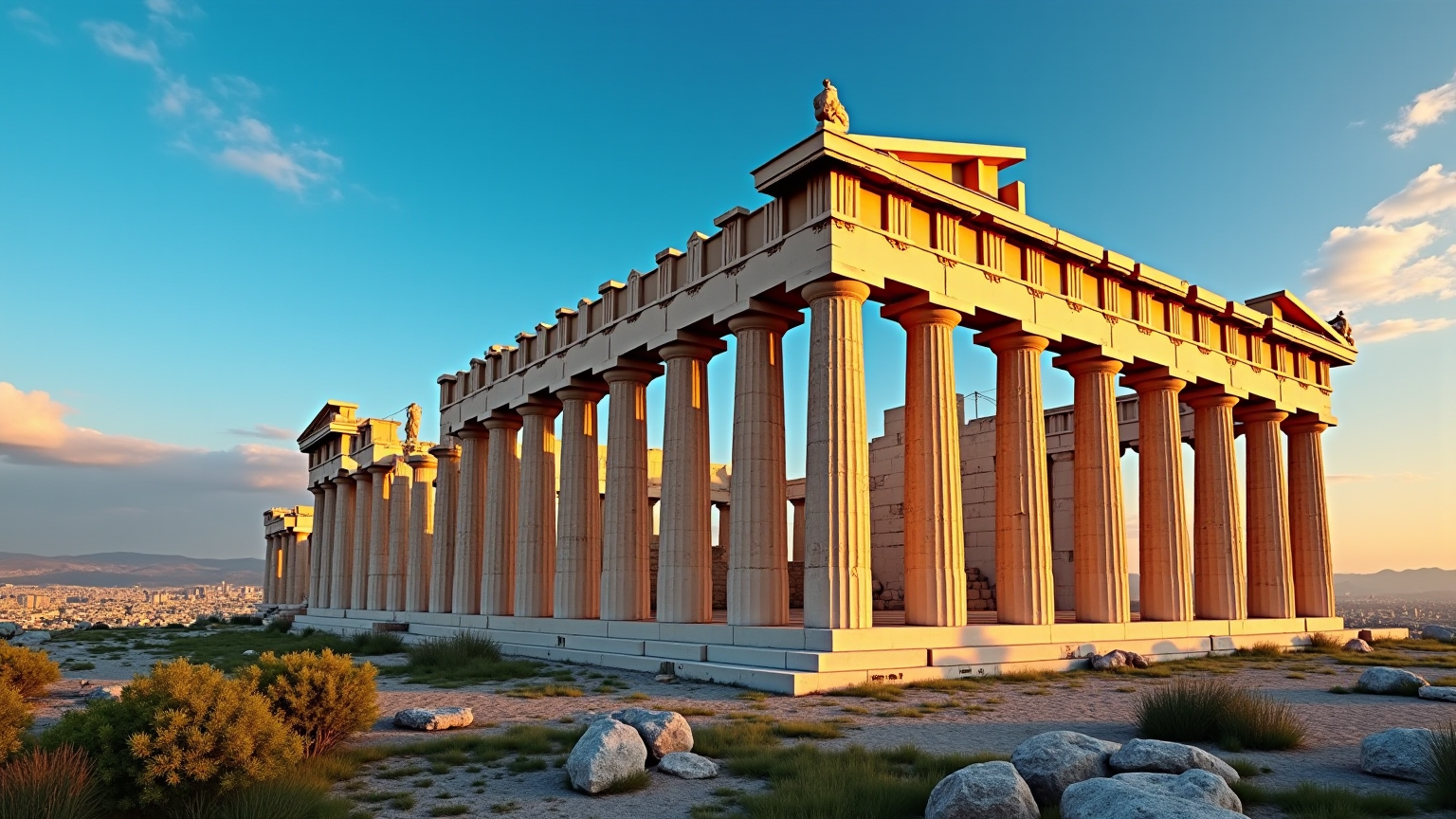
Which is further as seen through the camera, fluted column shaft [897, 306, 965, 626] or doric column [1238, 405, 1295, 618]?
doric column [1238, 405, 1295, 618]

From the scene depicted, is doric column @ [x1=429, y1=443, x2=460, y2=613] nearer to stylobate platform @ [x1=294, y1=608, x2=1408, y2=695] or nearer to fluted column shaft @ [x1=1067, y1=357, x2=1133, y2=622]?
stylobate platform @ [x1=294, y1=608, x2=1408, y2=695]

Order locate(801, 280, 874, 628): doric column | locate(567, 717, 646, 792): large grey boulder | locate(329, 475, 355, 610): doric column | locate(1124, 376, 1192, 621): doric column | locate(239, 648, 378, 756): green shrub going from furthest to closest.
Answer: locate(329, 475, 355, 610): doric column, locate(1124, 376, 1192, 621): doric column, locate(801, 280, 874, 628): doric column, locate(239, 648, 378, 756): green shrub, locate(567, 717, 646, 792): large grey boulder

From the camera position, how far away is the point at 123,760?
Result: 8812mm

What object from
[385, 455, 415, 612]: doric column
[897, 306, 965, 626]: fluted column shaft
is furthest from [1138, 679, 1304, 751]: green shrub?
[385, 455, 415, 612]: doric column

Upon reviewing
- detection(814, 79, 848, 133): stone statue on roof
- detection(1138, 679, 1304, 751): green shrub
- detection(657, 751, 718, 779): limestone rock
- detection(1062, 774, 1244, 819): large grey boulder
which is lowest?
detection(657, 751, 718, 779): limestone rock

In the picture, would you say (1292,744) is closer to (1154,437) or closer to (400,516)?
(1154,437)

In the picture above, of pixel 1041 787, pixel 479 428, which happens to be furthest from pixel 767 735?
pixel 479 428

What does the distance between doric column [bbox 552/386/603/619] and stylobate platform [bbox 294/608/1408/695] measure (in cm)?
98

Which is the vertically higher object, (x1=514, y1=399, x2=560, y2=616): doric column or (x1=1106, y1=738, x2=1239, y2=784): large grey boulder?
(x1=514, y1=399, x2=560, y2=616): doric column

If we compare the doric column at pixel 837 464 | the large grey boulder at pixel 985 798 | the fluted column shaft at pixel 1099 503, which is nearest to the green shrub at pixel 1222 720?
the large grey boulder at pixel 985 798

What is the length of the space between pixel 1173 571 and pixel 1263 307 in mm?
11221

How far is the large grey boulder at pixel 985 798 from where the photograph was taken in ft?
26.8

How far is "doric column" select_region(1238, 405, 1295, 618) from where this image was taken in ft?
98.0

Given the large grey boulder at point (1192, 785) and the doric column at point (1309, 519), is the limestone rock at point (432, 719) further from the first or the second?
the doric column at point (1309, 519)
